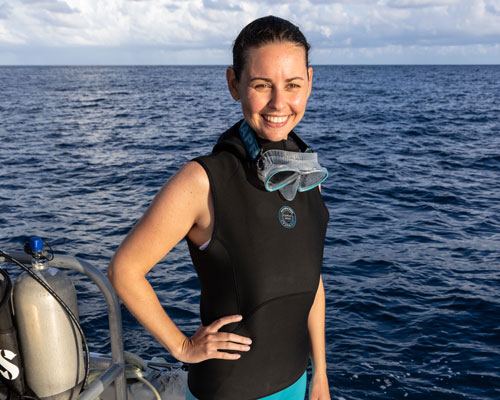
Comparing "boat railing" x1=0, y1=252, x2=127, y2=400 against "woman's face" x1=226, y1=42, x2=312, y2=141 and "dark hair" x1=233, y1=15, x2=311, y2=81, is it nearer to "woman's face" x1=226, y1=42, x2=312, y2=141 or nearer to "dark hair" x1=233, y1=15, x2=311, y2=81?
"woman's face" x1=226, y1=42, x2=312, y2=141

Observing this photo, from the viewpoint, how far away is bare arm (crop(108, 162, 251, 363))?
1.97m

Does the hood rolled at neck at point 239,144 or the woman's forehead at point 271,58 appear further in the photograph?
the hood rolled at neck at point 239,144

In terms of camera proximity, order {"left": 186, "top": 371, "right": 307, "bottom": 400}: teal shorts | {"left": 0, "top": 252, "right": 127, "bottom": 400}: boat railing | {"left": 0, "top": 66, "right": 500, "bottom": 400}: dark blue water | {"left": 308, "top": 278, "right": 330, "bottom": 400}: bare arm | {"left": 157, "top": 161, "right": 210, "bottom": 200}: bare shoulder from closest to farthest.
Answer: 1. {"left": 157, "top": 161, "right": 210, "bottom": 200}: bare shoulder
2. {"left": 186, "top": 371, "right": 307, "bottom": 400}: teal shorts
3. {"left": 0, "top": 252, "right": 127, "bottom": 400}: boat railing
4. {"left": 308, "top": 278, "right": 330, "bottom": 400}: bare arm
5. {"left": 0, "top": 66, "right": 500, "bottom": 400}: dark blue water

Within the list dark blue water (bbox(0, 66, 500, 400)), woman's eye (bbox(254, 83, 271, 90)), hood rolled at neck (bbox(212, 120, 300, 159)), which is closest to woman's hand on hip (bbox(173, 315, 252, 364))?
hood rolled at neck (bbox(212, 120, 300, 159))

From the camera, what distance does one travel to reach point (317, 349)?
2.70 m

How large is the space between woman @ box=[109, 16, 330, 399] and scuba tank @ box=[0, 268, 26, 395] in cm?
87

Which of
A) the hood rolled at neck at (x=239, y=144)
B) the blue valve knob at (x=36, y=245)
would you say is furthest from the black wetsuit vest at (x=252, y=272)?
the blue valve knob at (x=36, y=245)

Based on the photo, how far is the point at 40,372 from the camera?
2.72 metres

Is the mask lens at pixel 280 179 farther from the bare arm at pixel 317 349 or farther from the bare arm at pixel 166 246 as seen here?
the bare arm at pixel 317 349

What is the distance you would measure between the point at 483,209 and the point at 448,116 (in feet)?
89.6

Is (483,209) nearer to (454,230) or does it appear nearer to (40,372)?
(454,230)

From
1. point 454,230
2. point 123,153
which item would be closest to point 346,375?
point 454,230

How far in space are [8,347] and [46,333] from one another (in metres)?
0.20

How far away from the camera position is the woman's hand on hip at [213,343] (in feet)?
6.93
